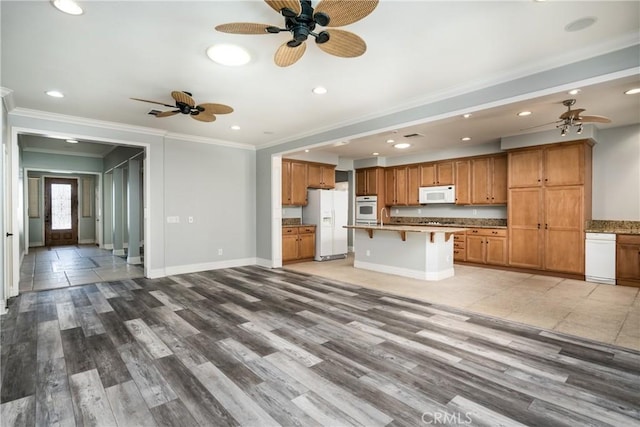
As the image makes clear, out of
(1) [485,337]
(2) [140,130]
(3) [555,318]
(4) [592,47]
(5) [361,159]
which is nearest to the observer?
(4) [592,47]

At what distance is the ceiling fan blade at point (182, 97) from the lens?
3443 millimetres

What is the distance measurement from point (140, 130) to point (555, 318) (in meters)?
6.73

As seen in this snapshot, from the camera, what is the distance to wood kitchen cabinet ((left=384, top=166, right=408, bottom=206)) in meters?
8.28

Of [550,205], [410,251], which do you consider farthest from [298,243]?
[550,205]

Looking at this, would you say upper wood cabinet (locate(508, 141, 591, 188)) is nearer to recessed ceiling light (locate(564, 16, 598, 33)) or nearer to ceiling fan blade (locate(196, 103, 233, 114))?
recessed ceiling light (locate(564, 16, 598, 33))

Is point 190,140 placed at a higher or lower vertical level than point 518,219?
higher

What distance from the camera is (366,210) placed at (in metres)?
8.87

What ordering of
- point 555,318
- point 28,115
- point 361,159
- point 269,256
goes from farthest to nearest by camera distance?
1. point 361,159
2. point 269,256
3. point 28,115
4. point 555,318

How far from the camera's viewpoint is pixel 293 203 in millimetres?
7504

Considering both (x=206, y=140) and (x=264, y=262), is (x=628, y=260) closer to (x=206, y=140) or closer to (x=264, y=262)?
(x=264, y=262)

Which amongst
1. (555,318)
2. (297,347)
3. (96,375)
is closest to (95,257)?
(96,375)

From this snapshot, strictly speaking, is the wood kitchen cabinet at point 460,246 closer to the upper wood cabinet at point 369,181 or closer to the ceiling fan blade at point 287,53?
the upper wood cabinet at point 369,181

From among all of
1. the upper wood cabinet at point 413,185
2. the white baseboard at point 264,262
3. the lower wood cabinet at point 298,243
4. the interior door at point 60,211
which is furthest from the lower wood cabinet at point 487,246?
the interior door at point 60,211

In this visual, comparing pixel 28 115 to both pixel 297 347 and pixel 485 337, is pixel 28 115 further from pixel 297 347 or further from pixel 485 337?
pixel 485 337
